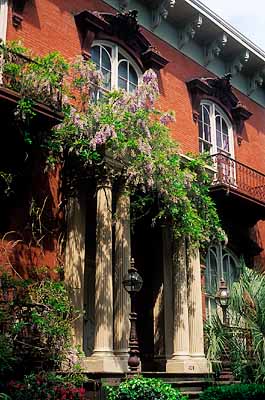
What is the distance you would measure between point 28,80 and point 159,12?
765cm

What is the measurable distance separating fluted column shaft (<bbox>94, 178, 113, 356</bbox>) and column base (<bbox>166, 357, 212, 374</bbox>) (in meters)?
2.22

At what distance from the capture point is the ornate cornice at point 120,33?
14578 millimetres

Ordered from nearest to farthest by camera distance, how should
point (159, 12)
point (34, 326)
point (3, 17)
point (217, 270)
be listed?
1. point (34, 326)
2. point (3, 17)
3. point (217, 270)
4. point (159, 12)

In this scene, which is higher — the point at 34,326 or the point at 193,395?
the point at 34,326

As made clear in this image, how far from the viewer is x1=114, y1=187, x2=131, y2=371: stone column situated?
11.4 meters

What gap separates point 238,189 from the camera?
52.7 ft

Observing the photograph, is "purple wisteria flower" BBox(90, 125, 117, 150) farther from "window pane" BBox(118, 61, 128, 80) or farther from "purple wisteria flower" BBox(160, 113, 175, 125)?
"window pane" BBox(118, 61, 128, 80)

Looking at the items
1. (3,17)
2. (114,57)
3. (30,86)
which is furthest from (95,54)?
(30,86)

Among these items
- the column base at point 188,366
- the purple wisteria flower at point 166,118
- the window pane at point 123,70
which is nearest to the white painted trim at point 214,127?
the window pane at point 123,70

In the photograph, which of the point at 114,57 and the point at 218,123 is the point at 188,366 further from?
the point at 218,123

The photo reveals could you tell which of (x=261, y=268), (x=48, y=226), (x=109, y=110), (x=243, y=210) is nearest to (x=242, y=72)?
(x=243, y=210)

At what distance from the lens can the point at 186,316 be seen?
1308cm

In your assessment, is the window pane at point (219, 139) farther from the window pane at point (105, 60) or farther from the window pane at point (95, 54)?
the window pane at point (95, 54)

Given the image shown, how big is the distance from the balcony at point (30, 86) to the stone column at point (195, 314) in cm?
492
